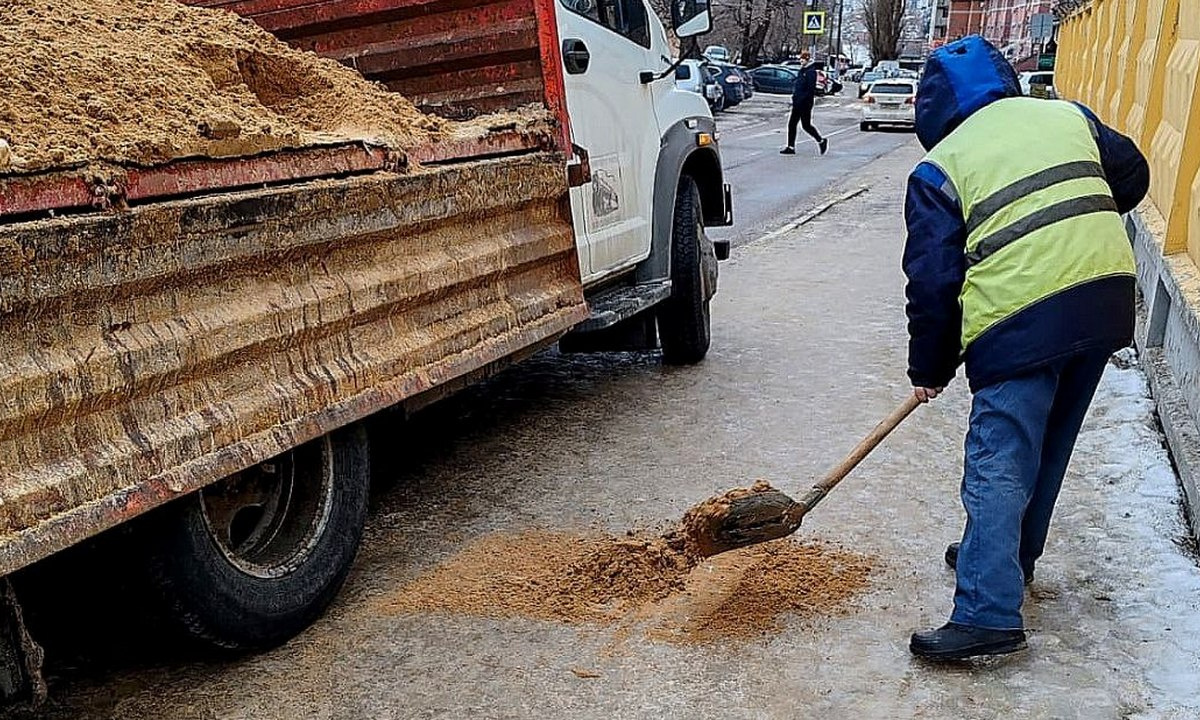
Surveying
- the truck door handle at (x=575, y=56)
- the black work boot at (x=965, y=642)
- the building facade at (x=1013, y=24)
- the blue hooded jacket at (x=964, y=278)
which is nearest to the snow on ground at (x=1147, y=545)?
the black work boot at (x=965, y=642)

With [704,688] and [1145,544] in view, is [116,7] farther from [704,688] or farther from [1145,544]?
[1145,544]

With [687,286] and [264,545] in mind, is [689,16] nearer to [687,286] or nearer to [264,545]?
[687,286]

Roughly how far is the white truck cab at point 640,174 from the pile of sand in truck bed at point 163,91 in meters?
0.88

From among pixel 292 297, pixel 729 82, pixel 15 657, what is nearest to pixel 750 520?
pixel 292 297

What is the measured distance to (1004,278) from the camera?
3.23 metres

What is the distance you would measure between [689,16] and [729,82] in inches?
1254

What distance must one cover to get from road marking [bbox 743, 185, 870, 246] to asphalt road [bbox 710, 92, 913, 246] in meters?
0.12

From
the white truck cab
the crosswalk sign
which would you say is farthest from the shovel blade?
the crosswalk sign

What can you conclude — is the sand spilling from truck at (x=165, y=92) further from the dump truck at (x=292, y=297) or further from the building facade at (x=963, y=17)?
the building facade at (x=963, y=17)

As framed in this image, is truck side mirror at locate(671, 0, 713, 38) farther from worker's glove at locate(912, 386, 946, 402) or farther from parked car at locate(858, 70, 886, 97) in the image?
parked car at locate(858, 70, 886, 97)

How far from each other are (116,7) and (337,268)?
160 centimetres

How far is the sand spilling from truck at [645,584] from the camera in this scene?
373cm

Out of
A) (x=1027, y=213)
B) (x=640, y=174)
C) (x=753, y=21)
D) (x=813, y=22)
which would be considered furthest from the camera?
(x=753, y=21)

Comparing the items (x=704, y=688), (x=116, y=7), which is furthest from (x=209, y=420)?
(x=116, y=7)
